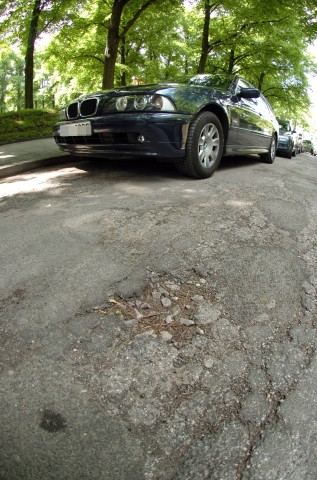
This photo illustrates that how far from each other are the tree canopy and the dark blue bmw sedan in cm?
569

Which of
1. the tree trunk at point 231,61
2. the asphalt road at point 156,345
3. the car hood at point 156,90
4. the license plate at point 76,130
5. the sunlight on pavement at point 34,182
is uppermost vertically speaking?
the tree trunk at point 231,61

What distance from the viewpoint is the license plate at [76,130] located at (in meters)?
4.24

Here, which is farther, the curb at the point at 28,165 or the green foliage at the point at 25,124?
the green foliage at the point at 25,124

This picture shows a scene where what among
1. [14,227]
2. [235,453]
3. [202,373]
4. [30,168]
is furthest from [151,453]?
[30,168]

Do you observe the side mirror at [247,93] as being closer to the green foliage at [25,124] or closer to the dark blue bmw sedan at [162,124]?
the dark blue bmw sedan at [162,124]

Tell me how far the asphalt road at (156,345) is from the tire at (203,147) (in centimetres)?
107

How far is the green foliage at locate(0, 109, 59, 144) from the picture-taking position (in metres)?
8.50

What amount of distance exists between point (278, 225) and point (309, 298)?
1.13 meters

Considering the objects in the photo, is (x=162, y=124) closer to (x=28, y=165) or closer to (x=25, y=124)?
(x=28, y=165)

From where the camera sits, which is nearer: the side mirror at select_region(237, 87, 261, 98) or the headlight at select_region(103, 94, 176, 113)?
the headlight at select_region(103, 94, 176, 113)

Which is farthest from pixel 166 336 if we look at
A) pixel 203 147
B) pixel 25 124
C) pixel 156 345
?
pixel 25 124

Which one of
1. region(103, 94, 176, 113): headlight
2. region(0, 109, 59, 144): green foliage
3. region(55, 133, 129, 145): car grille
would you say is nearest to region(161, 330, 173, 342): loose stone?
region(55, 133, 129, 145): car grille

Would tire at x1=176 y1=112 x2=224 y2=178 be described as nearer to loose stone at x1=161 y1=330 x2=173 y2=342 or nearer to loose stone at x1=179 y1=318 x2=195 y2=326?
loose stone at x1=179 y1=318 x2=195 y2=326

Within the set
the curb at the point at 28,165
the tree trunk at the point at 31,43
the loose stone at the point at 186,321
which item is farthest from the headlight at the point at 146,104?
the tree trunk at the point at 31,43
